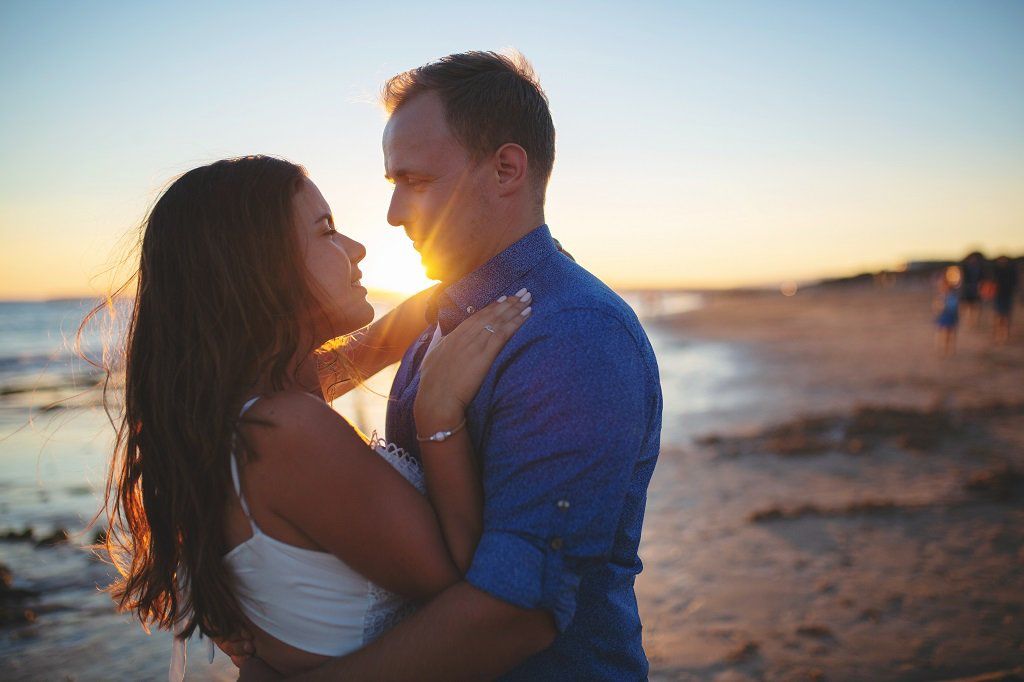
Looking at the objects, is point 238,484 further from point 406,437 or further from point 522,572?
point 522,572

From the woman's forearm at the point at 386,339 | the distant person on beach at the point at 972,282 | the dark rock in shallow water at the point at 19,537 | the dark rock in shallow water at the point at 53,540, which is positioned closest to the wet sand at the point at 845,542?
the woman's forearm at the point at 386,339

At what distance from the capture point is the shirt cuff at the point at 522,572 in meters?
1.45

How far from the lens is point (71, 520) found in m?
7.79

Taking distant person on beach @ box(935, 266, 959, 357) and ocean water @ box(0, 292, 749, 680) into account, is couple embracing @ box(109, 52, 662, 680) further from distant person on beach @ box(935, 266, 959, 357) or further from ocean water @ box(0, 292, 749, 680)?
distant person on beach @ box(935, 266, 959, 357)

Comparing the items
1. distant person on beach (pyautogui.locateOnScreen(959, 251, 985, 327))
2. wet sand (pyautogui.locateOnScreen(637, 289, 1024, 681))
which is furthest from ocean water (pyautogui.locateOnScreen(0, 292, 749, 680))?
distant person on beach (pyautogui.locateOnScreen(959, 251, 985, 327))

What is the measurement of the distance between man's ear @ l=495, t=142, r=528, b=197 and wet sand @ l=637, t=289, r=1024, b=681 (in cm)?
341

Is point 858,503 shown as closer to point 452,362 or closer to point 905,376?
point 452,362

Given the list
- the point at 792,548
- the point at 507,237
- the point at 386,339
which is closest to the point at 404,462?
the point at 507,237

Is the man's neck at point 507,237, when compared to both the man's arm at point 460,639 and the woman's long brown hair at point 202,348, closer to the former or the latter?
the woman's long brown hair at point 202,348

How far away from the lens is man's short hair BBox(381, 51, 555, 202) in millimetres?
2098

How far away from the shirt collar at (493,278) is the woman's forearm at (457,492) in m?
0.51

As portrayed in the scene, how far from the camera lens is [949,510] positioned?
649cm

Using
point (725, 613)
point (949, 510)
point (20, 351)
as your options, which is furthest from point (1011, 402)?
point (20, 351)

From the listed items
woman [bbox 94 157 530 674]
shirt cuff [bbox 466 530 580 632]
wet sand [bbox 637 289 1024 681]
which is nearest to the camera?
shirt cuff [bbox 466 530 580 632]
